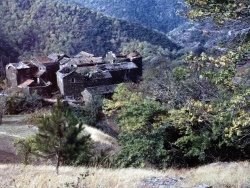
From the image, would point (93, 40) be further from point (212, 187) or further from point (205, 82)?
point (212, 187)

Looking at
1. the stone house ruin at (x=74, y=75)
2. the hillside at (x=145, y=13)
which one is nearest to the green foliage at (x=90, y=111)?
the stone house ruin at (x=74, y=75)

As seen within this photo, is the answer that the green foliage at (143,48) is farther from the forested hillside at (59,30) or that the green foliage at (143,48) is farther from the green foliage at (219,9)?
the green foliage at (219,9)

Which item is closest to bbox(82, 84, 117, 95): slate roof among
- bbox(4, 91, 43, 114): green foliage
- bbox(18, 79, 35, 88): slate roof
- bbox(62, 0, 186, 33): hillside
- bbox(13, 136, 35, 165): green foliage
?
bbox(4, 91, 43, 114): green foliage

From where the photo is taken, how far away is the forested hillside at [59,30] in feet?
220

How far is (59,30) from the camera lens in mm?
A: 72625

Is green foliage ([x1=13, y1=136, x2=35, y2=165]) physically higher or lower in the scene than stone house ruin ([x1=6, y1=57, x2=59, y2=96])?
higher

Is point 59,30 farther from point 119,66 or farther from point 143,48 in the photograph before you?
point 119,66

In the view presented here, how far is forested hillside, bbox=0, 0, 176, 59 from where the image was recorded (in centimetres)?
6717

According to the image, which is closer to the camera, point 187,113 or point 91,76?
point 187,113

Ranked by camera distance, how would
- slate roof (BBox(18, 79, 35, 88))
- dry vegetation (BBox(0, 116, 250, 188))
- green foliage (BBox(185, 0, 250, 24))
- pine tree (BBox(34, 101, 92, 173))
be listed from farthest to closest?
1. slate roof (BBox(18, 79, 35, 88))
2. pine tree (BBox(34, 101, 92, 173))
3. green foliage (BBox(185, 0, 250, 24))
4. dry vegetation (BBox(0, 116, 250, 188))

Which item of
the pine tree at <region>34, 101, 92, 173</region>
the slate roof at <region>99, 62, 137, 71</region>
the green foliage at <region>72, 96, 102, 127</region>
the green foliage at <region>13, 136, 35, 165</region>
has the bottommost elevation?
the green foliage at <region>72, 96, 102, 127</region>

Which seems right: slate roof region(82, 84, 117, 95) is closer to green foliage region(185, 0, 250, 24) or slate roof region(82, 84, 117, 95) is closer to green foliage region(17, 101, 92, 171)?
green foliage region(17, 101, 92, 171)

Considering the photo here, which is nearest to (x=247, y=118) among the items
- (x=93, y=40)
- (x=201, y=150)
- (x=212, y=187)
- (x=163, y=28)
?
(x=212, y=187)

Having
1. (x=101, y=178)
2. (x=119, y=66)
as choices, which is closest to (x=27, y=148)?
(x=101, y=178)
